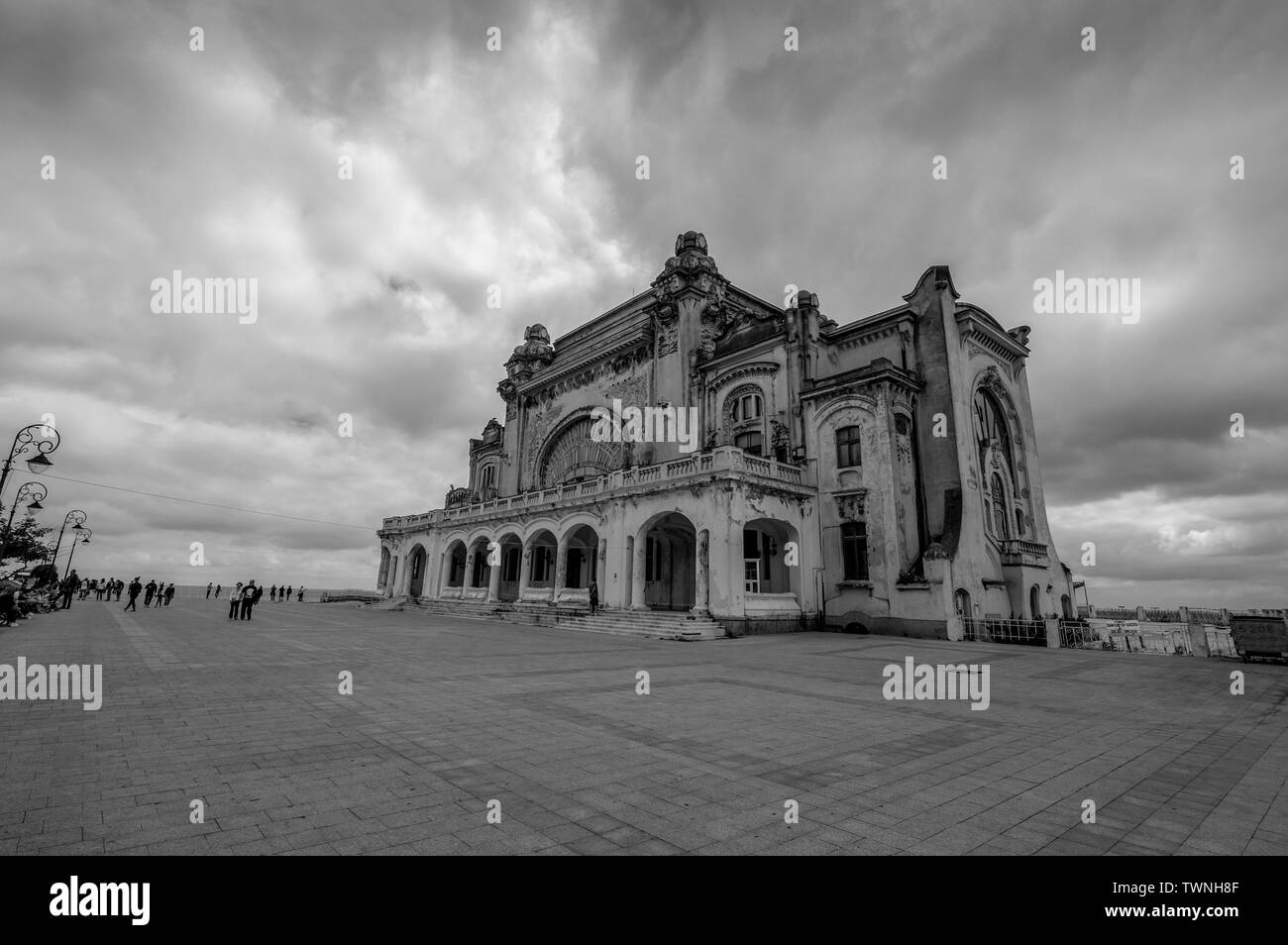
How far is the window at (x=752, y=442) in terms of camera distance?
95.1ft

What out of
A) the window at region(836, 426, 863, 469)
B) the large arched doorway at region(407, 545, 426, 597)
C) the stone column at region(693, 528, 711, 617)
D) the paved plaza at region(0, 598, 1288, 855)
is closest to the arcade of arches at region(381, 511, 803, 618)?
the stone column at region(693, 528, 711, 617)

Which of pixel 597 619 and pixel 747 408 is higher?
pixel 747 408

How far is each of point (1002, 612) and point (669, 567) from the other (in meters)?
15.5

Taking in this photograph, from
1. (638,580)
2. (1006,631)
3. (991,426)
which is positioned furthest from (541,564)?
(991,426)

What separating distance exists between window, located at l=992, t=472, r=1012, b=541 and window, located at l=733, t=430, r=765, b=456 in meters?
11.3

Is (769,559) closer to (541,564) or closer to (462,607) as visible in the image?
(541,564)

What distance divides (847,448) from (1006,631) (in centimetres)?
940

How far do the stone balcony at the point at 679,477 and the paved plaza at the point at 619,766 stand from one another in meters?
12.8

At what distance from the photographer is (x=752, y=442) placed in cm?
2958

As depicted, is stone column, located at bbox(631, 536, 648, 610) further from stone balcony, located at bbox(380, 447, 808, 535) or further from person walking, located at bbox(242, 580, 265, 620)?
person walking, located at bbox(242, 580, 265, 620)

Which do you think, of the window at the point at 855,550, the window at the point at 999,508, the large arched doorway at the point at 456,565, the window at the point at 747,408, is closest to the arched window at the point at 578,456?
the large arched doorway at the point at 456,565

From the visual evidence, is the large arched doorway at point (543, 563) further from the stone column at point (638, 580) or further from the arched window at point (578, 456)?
the stone column at point (638, 580)
